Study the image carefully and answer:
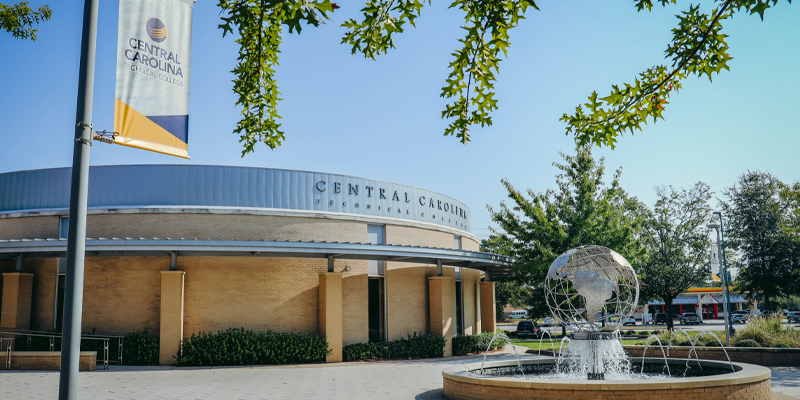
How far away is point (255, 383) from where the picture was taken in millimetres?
15797

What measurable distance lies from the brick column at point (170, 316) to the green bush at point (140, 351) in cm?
27

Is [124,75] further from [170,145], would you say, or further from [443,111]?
[443,111]

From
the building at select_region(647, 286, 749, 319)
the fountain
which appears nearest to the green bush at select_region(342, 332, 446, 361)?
the fountain

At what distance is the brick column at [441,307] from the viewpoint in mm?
24750

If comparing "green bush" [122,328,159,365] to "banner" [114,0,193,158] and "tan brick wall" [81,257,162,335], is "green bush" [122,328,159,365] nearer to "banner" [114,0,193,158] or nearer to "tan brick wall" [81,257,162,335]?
"tan brick wall" [81,257,162,335]

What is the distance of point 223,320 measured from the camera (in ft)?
69.5

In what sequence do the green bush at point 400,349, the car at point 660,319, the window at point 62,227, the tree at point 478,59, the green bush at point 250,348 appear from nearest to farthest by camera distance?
the tree at point 478,59 < the green bush at point 250,348 < the window at point 62,227 < the green bush at point 400,349 < the car at point 660,319

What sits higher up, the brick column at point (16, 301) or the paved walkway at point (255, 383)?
the brick column at point (16, 301)

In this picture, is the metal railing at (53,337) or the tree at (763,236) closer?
the metal railing at (53,337)

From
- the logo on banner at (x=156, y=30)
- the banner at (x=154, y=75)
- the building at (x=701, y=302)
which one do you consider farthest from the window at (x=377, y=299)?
the building at (x=701, y=302)

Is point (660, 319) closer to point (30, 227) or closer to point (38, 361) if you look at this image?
point (30, 227)

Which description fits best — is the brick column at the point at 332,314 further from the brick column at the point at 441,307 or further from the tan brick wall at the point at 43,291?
the tan brick wall at the point at 43,291

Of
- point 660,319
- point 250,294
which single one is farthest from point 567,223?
point 660,319

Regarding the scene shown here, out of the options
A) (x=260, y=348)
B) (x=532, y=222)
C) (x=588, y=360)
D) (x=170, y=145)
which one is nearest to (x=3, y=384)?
(x=260, y=348)
